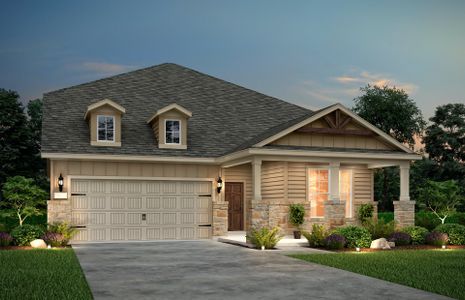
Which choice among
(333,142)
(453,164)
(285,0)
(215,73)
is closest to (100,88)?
(215,73)

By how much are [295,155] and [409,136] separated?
31565 mm

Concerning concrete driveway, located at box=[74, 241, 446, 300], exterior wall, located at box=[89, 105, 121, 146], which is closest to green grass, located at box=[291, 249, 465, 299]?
concrete driveway, located at box=[74, 241, 446, 300]

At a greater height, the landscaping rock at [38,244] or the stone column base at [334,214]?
the stone column base at [334,214]

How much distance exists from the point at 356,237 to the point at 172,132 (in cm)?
891

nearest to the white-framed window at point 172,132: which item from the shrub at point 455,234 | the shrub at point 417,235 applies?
the shrub at point 417,235

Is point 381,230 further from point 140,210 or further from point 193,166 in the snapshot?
point 140,210

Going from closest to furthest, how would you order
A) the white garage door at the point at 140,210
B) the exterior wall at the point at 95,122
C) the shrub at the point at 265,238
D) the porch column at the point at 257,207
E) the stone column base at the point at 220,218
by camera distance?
the shrub at the point at 265,238 → the porch column at the point at 257,207 → the white garage door at the point at 140,210 → the exterior wall at the point at 95,122 → the stone column base at the point at 220,218

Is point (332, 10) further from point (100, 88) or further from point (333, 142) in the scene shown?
point (100, 88)

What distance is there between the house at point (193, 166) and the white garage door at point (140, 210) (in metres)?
0.04

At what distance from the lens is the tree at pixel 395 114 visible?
49469mm

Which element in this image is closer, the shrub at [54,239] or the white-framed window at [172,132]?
the shrub at [54,239]

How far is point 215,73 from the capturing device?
32344 millimetres

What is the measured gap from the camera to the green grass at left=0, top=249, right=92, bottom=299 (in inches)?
382

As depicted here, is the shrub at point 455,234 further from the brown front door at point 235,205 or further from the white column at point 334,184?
the brown front door at point 235,205
